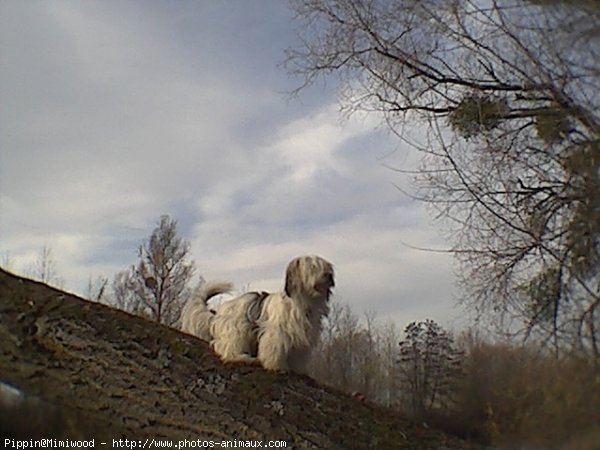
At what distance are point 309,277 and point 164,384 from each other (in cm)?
179

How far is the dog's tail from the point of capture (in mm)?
7145

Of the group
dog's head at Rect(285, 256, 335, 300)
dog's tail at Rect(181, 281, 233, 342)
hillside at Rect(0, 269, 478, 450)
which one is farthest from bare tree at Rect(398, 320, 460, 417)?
dog's tail at Rect(181, 281, 233, 342)

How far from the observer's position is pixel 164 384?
561 centimetres

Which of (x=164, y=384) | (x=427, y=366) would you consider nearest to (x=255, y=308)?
(x=164, y=384)

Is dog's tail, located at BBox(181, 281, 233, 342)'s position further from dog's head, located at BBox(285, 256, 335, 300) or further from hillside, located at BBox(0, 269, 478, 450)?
dog's head, located at BBox(285, 256, 335, 300)

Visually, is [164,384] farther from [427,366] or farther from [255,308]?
[427,366]

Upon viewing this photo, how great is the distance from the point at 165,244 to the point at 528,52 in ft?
23.6

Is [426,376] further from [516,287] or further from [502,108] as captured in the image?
[502,108]

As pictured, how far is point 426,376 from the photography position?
4.43m

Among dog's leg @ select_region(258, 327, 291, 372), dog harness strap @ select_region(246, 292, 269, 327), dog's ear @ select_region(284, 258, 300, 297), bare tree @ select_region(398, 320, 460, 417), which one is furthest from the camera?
dog harness strap @ select_region(246, 292, 269, 327)

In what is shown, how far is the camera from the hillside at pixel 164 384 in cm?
440

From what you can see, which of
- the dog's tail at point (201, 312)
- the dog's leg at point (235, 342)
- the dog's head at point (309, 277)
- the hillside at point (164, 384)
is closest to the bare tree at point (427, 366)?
the hillside at point (164, 384)

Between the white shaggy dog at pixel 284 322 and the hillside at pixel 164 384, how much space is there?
0.60 feet

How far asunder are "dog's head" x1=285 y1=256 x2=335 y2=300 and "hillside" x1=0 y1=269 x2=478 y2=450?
887mm
